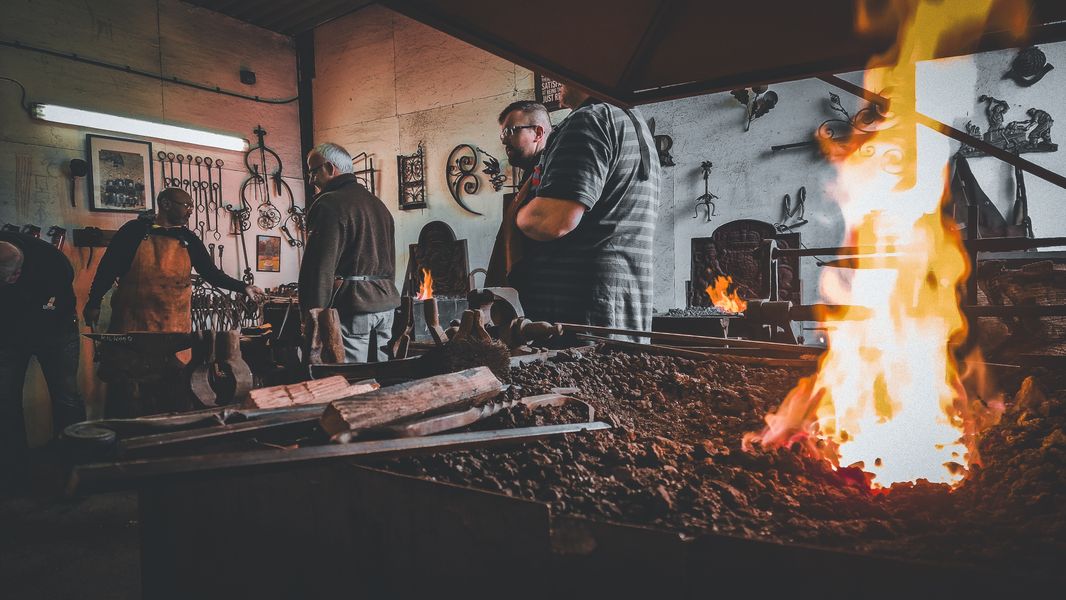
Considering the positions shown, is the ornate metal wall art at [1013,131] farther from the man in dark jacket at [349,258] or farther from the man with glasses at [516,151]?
the man in dark jacket at [349,258]

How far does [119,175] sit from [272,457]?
25.5 feet

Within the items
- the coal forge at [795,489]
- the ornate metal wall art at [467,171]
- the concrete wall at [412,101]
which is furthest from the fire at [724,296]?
the coal forge at [795,489]

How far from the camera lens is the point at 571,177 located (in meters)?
2.43

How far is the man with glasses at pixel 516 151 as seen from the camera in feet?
8.98

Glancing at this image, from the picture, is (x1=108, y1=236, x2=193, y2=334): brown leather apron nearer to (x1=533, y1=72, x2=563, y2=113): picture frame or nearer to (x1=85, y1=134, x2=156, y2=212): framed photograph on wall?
(x1=85, y1=134, x2=156, y2=212): framed photograph on wall

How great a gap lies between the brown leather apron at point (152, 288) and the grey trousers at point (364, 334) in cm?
282

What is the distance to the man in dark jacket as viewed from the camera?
3.59 m

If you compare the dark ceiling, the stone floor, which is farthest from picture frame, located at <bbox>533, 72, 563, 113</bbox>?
the stone floor

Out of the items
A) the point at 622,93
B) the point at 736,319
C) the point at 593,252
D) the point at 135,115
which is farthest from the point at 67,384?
the point at 736,319

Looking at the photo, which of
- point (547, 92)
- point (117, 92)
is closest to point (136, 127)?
point (117, 92)

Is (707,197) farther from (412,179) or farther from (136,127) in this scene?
(136,127)

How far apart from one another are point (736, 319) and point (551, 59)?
3.03 m

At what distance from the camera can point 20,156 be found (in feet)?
20.0

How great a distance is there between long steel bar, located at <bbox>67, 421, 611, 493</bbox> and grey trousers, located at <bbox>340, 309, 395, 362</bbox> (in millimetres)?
2684
